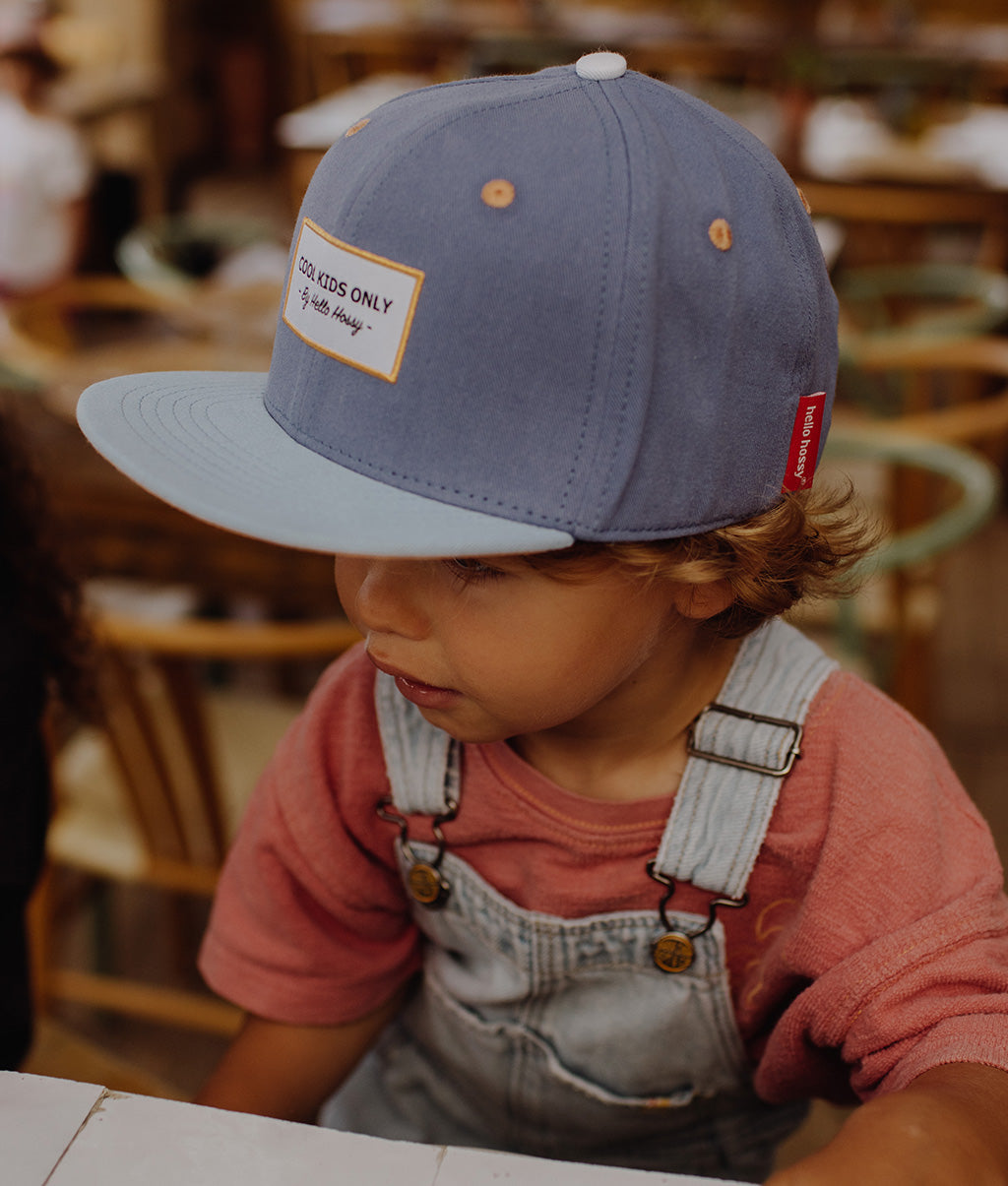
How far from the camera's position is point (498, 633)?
0.63m

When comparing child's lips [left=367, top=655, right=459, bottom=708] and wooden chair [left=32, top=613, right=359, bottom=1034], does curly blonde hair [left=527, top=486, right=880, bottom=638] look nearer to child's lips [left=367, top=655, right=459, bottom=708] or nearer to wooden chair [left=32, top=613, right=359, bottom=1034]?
child's lips [left=367, top=655, right=459, bottom=708]

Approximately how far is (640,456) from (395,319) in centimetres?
13

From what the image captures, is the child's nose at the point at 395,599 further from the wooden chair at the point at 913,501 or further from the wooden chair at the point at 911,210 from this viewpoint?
the wooden chair at the point at 911,210

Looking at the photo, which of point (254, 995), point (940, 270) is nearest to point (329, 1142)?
point (254, 995)

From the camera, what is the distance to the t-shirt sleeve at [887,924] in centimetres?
67

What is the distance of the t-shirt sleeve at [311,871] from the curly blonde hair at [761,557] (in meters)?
0.27

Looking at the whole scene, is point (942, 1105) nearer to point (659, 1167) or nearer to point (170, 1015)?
point (659, 1167)

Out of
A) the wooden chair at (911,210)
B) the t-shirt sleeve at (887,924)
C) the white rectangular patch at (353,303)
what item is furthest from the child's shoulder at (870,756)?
the wooden chair at (911,210)

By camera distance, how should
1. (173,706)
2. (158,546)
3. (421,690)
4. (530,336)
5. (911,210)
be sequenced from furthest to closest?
(911,210), (158,546), (173,706), (421,690), (530,336)

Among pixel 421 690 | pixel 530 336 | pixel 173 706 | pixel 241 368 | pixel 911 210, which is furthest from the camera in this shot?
pixel 911 210

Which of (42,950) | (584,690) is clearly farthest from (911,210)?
(584,690)

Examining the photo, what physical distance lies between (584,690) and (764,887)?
216 mm

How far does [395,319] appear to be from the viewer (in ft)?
1.94

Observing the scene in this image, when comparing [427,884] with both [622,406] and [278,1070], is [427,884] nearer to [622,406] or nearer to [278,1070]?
[278,1070]
